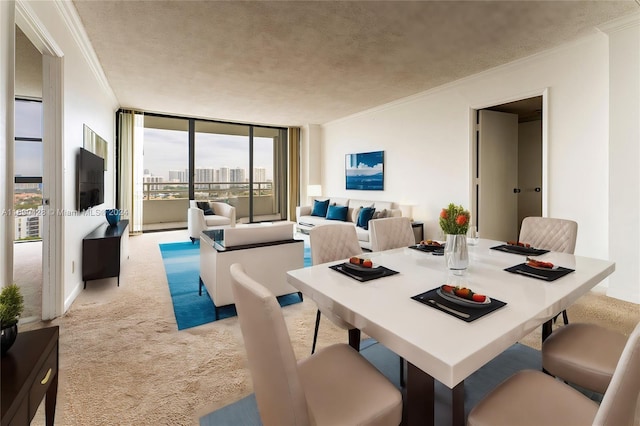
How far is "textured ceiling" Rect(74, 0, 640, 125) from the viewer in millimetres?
2818

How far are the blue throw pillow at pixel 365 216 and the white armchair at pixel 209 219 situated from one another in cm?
252

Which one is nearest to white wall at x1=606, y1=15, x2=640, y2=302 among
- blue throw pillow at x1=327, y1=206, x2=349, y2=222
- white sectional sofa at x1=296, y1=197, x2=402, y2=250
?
white sectional sofa at x1=296, y1=197, x2=402, y2=250

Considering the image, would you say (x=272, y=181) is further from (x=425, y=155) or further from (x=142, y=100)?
(x=425, y=155)

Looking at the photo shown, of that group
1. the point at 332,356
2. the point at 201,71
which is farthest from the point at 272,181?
the point at 332,356

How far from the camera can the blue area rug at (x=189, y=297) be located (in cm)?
280

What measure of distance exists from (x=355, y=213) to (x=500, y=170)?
253 cm

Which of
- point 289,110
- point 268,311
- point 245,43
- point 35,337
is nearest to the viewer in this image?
point 268,311

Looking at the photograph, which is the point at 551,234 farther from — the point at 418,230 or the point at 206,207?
the point at 206,207

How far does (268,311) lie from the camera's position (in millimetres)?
894

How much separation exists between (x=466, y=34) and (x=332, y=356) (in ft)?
11.2

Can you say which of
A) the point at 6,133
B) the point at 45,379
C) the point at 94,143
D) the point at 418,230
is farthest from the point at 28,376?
the point at 418,230

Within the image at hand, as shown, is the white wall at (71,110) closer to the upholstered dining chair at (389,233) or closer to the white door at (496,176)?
the upholstered dining chair at (389,233)

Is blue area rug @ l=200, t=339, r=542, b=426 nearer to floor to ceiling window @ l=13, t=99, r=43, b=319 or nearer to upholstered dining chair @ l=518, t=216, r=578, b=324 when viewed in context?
upholstered dining chair @ l=518, t=216, r=578, b=324

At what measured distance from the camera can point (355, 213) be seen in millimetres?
6102
